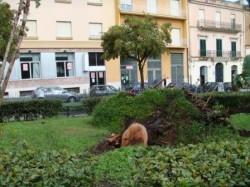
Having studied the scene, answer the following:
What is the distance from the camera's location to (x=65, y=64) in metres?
32.9

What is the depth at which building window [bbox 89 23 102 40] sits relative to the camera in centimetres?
3419

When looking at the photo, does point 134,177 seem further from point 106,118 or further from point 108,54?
point 108,54

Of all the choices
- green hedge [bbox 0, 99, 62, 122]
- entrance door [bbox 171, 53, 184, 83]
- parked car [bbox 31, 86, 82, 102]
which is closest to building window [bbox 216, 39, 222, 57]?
entrance door [bbox 171, 53, 184, 83]

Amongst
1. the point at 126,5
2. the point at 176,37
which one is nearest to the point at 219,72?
the point at 176,37

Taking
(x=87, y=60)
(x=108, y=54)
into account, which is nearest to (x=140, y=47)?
(x=108, y=54)

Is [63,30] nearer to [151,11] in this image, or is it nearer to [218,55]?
[151,11]

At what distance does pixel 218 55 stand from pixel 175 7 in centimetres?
854

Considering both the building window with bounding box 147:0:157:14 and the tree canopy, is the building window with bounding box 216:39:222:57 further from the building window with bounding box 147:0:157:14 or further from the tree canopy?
the tree canopy

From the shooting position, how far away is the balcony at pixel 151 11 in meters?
35.9

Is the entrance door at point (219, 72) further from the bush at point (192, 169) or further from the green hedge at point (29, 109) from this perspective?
the bush at point (192, 169)

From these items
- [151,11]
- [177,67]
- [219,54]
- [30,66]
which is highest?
[151,11]

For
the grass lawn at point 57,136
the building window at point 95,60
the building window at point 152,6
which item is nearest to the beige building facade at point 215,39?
the building window at point 152,6

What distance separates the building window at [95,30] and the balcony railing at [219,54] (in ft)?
43.5

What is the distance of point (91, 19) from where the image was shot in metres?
34.2
